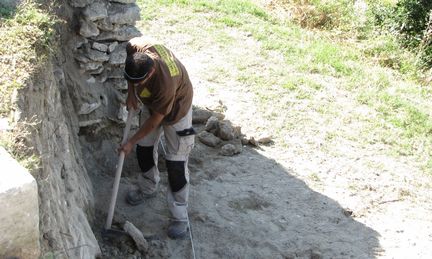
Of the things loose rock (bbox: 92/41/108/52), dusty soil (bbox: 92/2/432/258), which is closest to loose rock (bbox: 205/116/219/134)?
dusty soil (bbox: 92/2/432/258)

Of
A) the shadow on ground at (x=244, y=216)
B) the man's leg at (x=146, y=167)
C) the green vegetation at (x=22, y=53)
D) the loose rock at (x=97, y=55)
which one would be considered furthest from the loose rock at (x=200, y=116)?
the green vegetation at (x=22, y=53)

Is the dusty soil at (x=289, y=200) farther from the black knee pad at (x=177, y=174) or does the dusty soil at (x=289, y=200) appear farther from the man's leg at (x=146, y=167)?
the black knee pad at (x=177, y=174)

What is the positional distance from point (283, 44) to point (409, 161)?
3269 mm

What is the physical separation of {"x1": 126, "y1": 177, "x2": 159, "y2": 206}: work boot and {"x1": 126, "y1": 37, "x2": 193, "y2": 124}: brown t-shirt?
93 cm

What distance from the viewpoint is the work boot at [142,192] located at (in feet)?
18.0

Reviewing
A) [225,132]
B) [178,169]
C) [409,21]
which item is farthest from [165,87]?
[409,21]

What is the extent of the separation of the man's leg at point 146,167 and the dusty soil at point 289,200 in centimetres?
10

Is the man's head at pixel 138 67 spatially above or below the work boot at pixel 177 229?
above

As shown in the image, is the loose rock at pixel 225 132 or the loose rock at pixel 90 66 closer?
the loose rock at pixel 90 66

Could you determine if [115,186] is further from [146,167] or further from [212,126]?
[212,126]

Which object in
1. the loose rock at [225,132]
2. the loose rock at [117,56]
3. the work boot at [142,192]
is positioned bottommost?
the work boot at [142,192]

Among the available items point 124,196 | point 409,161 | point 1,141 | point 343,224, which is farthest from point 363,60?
point 1,141

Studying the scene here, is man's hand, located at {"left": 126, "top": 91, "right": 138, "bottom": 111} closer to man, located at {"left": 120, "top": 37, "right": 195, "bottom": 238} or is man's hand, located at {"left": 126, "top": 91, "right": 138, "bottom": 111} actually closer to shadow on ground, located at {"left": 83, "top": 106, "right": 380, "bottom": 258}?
man, located at {"left": 120, "top": 37, "right": 195, "bottom": 238}

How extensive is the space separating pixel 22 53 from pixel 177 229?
Answer: 6.97ft
